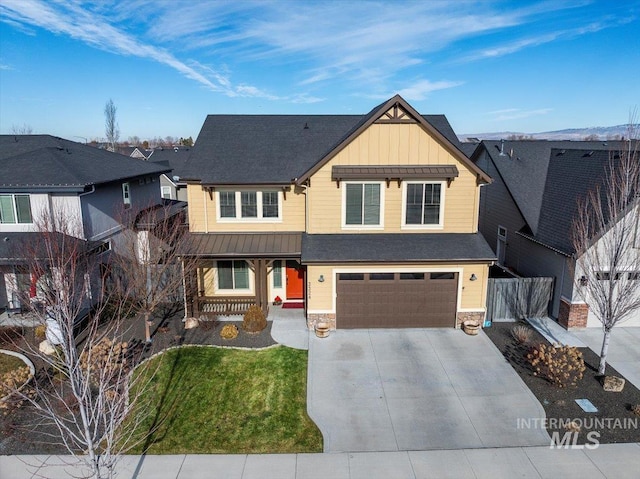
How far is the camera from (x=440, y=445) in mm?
10578

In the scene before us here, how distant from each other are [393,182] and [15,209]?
50.9ft

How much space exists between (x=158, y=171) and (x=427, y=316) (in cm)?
1784

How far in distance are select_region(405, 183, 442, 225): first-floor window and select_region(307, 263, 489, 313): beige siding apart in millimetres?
2079

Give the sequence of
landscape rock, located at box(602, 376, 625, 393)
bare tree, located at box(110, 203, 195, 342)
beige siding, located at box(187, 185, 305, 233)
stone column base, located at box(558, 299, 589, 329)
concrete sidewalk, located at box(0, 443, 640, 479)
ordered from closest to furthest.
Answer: concrete sidewalk, located at box(0, 443, 640, 479) < landscape rock, located at box(602, 376, 625, 393) < bare tree, located at box(110, 203, 195, 342) < stone column base, located at box(558, 299, 589, 329) < beige siding, located at box(187, 185, 305, 233)

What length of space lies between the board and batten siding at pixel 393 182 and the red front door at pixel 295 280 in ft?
7.69

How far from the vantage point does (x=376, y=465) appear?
9906 mm

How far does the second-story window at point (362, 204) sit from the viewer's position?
672 inches

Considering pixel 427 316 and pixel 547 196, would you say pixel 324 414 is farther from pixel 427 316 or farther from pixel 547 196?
pixel 547 196

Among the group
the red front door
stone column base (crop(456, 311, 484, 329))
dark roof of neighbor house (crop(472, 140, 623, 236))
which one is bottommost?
stone column base (crop(456, 311, 484, 329))

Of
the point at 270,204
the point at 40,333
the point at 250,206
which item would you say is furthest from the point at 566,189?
the point at 40,333

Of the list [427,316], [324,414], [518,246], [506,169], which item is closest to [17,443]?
[324,414]

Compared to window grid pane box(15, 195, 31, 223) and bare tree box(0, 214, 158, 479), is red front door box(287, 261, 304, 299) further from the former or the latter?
window grid pane box(15, 195, 31, 223)

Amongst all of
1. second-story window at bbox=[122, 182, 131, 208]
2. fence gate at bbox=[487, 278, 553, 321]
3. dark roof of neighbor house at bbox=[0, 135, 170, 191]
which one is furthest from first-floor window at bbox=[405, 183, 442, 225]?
second-story window at bbox=[122, 182, 131, 208]

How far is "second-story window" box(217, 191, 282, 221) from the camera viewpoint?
1848 centimetres
